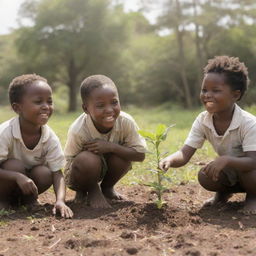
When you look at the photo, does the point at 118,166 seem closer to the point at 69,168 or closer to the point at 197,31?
the point at 69,168

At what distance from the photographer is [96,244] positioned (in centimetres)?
243

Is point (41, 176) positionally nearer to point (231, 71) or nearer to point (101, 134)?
point (101, 134)

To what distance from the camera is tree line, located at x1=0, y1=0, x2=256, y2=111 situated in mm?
24250

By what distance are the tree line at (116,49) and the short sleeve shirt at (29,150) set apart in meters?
20.3

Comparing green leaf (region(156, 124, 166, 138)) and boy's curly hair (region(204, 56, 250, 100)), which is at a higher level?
boy's curly hair (region(204, 56, 250, 100))

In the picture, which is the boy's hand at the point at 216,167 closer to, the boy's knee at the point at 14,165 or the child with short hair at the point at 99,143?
the child with short hair at the point at 99,143

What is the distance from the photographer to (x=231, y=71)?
3.31 metres

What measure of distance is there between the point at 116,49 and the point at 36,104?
23970 mm

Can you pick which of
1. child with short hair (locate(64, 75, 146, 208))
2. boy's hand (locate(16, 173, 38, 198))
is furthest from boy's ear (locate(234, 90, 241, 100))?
boy's hand (locate(16, 173, 38, 198))

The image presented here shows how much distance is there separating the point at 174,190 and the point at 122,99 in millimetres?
25822

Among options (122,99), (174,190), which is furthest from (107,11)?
(174,190)

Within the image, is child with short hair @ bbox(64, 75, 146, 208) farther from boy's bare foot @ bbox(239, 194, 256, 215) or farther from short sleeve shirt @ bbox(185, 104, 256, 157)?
boy's bare foot @ bbox(239, 194, 256, 215)

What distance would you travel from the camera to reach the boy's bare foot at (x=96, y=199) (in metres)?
3.35

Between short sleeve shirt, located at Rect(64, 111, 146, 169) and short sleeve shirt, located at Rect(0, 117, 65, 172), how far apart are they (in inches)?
6.0
